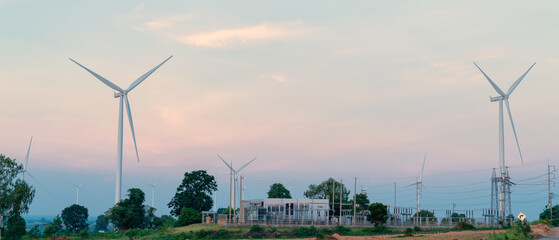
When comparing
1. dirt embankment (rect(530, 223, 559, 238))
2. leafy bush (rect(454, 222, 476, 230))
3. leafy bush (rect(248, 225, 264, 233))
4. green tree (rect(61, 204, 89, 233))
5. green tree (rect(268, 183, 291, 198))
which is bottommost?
green tree (rect(61, 204, 89, 233))

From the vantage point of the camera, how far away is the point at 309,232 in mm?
95188

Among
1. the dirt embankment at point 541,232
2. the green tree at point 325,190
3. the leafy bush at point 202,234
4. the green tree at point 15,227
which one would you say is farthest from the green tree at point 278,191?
the dirt embankment at point 541,232

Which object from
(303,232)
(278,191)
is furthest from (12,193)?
(278,191)

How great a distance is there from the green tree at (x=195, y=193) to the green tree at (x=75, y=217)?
41.7 metres

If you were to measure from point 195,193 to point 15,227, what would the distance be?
46209 mm

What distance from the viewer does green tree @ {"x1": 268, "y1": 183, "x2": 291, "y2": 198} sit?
16262 centimetres

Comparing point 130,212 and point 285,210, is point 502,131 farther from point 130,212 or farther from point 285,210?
point 130,212

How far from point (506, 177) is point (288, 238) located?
48972mm

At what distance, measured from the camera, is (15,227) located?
310ft

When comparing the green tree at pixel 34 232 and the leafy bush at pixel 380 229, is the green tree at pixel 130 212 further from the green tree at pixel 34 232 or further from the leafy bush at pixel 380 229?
the leafy bush at pixel 380 229

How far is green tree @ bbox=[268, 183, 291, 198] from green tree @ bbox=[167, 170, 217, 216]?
98.6ft

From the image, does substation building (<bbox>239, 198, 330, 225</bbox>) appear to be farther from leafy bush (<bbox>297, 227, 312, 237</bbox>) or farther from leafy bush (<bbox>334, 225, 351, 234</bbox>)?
leafy bush (<bbox>297, 227, 312, 237</bbox>)

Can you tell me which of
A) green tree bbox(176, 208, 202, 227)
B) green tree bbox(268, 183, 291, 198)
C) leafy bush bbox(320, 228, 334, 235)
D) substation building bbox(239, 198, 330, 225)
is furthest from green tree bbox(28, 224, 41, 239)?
green tree bbox(268, 183, 291, 198)

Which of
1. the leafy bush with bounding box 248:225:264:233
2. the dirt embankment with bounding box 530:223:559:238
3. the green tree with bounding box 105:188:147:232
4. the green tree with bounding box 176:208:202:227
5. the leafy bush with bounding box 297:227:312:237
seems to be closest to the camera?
the dirt embankment with bounding box 530:223:559:238
